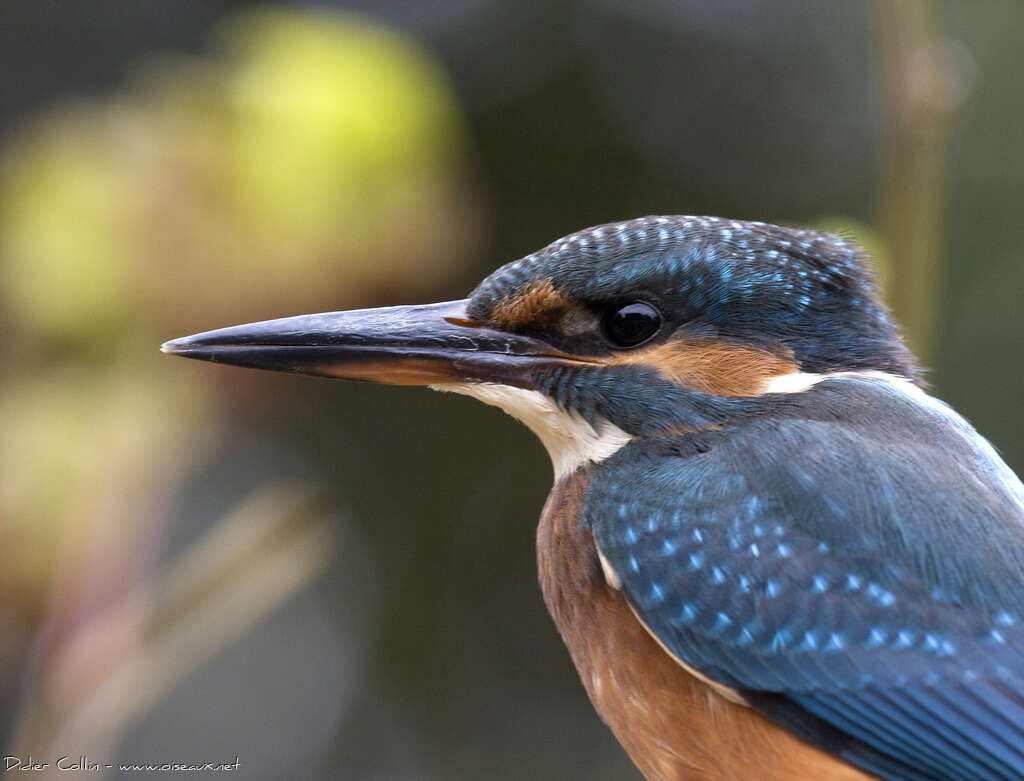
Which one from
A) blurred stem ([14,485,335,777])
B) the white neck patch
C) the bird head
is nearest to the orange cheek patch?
the bird head

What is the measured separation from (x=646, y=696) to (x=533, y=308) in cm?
69

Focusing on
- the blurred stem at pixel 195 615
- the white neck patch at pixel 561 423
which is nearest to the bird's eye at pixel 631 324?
the white neck patch at pixel 561 423

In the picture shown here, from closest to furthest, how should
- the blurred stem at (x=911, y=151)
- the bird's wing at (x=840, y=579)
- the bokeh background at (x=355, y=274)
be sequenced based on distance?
the bird's wing at (x=840, y=579), the blurred stem at (x=911, y=151), the bokeh background at (x=355, y=274)

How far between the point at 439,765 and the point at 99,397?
617 cm

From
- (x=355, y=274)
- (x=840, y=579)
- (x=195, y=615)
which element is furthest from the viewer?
(x=355, y=274)

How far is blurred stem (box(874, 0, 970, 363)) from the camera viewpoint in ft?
6.66

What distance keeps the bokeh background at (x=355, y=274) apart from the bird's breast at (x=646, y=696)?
451 mm

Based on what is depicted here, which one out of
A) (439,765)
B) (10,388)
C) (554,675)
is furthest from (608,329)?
(554,675)

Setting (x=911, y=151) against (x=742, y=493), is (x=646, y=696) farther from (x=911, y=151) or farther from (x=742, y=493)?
(x=911, y=151)

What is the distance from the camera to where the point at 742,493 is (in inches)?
79.3

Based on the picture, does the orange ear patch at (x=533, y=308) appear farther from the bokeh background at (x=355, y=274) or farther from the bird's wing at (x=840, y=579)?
the bokeh background at (x=355, y=274)

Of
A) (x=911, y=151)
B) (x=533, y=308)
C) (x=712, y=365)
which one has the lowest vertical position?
(x=712, y=365)

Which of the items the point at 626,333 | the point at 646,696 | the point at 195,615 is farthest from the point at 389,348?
the point at 646,696

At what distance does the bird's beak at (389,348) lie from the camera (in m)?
2.11
